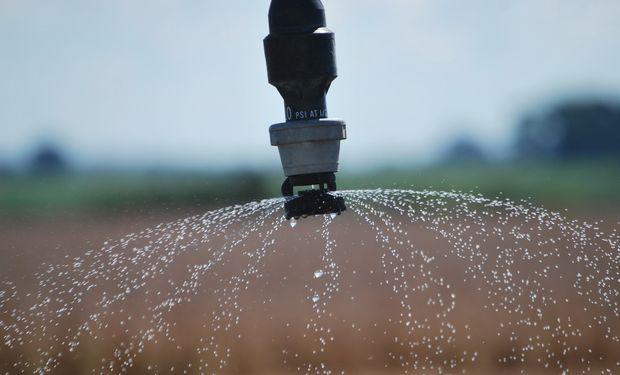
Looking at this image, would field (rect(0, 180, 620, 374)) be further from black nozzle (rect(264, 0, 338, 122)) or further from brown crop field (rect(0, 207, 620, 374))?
black nozzle (rect(264, 0, 338, 122))

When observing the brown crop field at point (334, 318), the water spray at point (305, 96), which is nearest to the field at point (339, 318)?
the brown crop field at point (334, 318)

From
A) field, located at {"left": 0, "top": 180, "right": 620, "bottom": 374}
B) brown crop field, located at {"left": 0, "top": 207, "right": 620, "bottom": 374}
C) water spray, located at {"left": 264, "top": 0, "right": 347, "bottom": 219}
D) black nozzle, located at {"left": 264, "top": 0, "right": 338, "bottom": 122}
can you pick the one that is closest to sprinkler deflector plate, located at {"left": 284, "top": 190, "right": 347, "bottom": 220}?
water spray, located at {"left": 264, "top": 0, "right": 347, "bottom": 219}

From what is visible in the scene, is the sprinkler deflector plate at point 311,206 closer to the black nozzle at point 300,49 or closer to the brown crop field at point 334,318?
the black nozzle at point 300,49

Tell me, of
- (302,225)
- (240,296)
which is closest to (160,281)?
(240,296)

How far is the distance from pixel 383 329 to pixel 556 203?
1548 millimetres

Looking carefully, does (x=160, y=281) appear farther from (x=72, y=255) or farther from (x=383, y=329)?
(x=383, y=329)

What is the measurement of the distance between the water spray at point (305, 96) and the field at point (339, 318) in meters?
3.48

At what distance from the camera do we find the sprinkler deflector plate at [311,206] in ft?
7.30

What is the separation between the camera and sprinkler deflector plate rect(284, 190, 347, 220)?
2225 millimetres

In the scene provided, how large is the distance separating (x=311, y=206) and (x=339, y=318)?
5.12 m

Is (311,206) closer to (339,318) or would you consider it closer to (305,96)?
(305,96)

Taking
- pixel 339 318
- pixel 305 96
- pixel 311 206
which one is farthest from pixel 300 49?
pixel 339 318

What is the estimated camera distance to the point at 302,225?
7.57 metres

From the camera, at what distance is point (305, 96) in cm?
224
